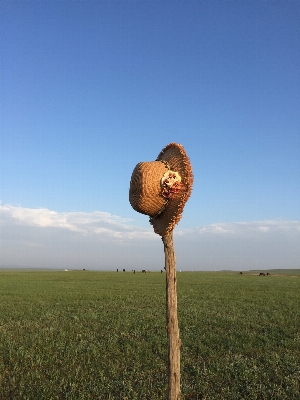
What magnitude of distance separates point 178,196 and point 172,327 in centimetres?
224

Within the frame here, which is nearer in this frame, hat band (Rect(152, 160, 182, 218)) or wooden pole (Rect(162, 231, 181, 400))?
hat band (Rect(152, 160, 182, 218))

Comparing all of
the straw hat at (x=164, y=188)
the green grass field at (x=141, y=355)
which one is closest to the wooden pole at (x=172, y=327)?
the straw hat at (x=164, y=188)

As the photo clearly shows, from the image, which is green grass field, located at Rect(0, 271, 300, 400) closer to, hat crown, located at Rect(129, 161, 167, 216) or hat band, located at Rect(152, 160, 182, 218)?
hat crown, located at Rect(129, 161, 167, 216)

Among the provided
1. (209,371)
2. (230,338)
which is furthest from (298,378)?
(230,338)

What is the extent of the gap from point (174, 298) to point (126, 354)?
9.20 metres

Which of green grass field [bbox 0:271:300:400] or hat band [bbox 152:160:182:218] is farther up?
hat band [bbox 152:160:182:218]

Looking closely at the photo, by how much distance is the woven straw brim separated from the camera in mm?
5957

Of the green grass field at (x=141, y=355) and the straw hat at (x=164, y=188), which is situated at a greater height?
the straw hat at (x=164, y=188)

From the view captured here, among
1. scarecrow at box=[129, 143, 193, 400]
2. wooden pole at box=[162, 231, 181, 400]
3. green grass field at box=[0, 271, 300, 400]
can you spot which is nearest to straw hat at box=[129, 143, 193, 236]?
scarecrow at box=[129, 143, 193, 400]

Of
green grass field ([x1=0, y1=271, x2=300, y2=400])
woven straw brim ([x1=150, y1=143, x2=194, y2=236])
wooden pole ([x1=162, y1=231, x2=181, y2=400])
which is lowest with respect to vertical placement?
green grass field ([x1=0, y1=271, x2=300, y2=400])

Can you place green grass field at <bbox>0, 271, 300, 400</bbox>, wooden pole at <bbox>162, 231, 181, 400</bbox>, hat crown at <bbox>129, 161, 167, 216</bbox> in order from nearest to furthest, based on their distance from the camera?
hat crown at <bbox>129, 161, 167, 216</bbox> → wooden pole at <bbox>162, 231, 181, 400</bbox> → green grass field at <bbox>0, 271, 300, 400</bbox>

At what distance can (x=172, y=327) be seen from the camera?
6254 millimetres

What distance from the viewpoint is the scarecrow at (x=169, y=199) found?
19.5ft

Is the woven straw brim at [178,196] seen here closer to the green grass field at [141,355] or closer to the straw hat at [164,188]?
the straw hat at [164,188]
